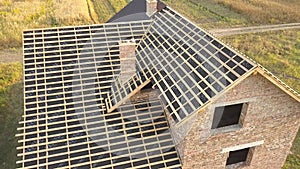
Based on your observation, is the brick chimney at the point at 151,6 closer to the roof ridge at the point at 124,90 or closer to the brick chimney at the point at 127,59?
the brick chimney at the point at 127,59

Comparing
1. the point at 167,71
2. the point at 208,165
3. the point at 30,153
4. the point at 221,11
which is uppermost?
the point at 167,71

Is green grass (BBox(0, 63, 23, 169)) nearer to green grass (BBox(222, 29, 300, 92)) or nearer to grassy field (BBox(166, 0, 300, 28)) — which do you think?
green grass (BBox(222, 29, 300, 92))

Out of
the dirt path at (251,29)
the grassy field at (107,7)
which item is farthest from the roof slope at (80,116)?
the grassy field at (107,7)

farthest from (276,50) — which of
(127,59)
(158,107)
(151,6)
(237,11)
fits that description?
(127,59)

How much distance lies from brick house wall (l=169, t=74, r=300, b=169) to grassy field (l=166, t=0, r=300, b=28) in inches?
1053

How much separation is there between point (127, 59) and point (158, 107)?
2.35 m

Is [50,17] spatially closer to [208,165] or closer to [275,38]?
[275,38]

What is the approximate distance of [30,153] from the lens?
9914 millimetres

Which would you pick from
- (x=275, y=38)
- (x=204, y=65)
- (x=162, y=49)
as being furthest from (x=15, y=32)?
(x=275, y=38)

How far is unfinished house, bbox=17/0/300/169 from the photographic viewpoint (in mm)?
9453

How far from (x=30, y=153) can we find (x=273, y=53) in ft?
88.0

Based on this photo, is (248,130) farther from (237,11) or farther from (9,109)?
(237,11)

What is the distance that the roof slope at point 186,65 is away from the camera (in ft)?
29.7

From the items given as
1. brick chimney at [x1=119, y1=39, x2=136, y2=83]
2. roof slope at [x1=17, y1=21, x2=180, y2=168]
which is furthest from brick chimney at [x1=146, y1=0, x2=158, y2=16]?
brick chimney at [x1=119, y1=39, x2=136, y2=83]
